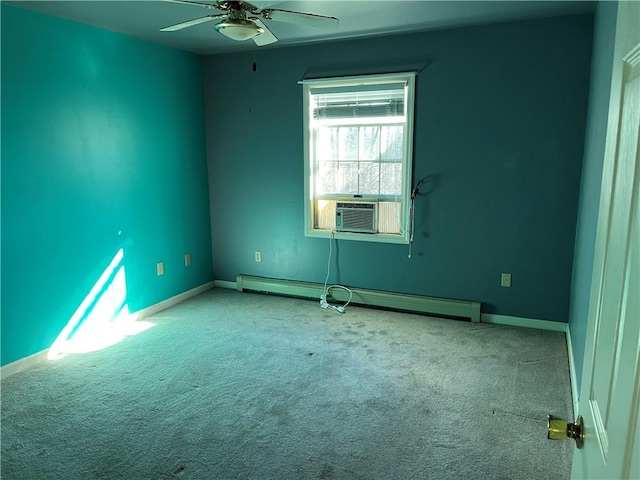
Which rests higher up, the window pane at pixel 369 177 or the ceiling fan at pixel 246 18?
the ceiling fan at pixel 246 18

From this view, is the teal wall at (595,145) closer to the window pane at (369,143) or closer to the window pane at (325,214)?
the window pane at (369,143)

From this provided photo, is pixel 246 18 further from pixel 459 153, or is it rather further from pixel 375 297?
pixel 375 297

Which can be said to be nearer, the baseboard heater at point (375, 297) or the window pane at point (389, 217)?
the baseboard heater at point (375, 297)

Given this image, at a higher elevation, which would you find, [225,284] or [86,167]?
[86,167]

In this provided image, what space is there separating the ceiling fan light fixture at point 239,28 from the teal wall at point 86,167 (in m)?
1.62

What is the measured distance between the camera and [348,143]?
406 centimetres

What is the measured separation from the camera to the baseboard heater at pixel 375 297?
3793 mm

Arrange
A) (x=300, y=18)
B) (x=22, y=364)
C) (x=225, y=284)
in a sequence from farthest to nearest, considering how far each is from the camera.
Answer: (x=225, y=284)
(x=22, y=364)
(x=300, y=18)

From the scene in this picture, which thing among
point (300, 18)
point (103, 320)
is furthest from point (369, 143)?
point (103, 320)

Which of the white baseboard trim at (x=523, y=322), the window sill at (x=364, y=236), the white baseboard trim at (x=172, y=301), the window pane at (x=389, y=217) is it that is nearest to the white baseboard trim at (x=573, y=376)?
the white baseboard trim at (x=523, y=322)

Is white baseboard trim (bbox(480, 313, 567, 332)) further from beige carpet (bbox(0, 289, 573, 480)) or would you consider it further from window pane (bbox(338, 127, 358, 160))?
window pane (bbox(338, 127, 358, 160))

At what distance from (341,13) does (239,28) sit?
1.18m

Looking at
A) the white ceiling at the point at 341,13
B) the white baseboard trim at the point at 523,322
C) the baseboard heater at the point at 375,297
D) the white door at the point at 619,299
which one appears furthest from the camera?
the baseboard heater at the point at 375,297

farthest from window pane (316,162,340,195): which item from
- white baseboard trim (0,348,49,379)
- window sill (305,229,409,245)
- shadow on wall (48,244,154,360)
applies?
white baseboard trim (0,348,49,379)
